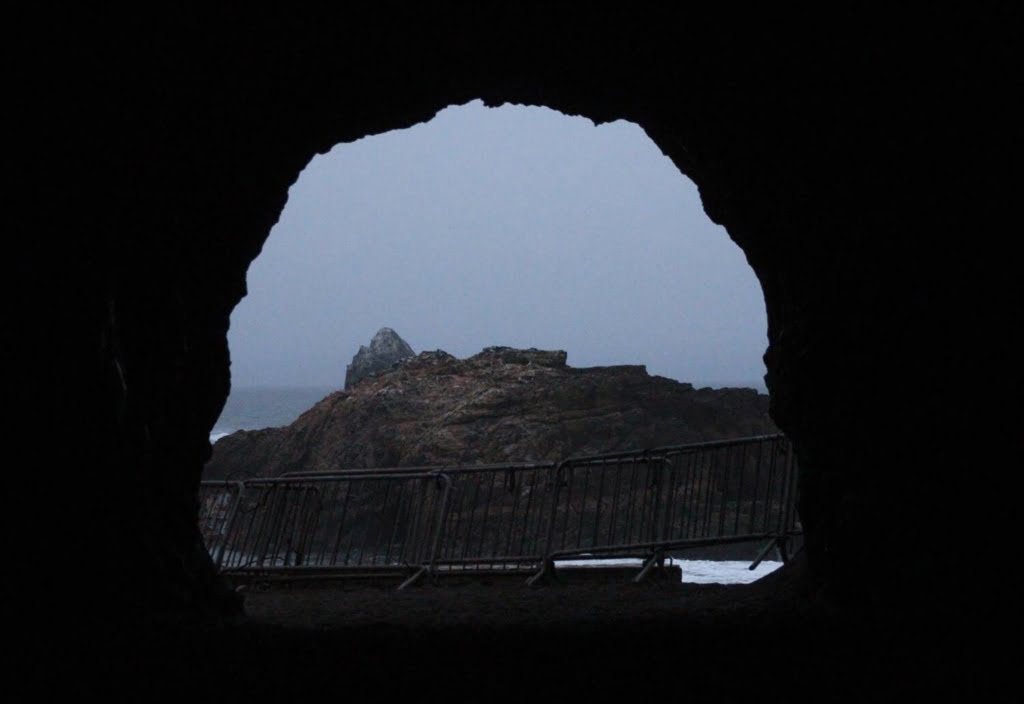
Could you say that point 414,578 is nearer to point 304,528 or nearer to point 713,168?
point 304,528

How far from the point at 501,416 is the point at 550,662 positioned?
61.5 ft

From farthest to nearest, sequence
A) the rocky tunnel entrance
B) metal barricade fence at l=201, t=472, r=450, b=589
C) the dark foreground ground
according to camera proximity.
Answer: metal barricade fence at l=201, t=472, r=450, b=589 → the rocky tunnel entrance → the dark foreground ground

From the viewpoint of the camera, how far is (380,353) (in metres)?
45.2

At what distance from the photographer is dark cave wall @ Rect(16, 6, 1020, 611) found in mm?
4098

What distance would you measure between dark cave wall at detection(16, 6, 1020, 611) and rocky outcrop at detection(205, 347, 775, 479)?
1679 centimetres

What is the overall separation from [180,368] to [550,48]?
2.83 m

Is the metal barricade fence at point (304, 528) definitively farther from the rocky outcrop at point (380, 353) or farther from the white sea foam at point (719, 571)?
the rocky outcrop at point (380, 353)

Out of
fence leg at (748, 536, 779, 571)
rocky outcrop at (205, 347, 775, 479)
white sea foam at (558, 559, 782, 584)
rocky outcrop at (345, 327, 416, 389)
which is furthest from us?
rocky outcrop at (345, 327, 416, 389)

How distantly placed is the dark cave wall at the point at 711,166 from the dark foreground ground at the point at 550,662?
34 cm

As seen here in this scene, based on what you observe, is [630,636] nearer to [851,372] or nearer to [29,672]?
[851,372]

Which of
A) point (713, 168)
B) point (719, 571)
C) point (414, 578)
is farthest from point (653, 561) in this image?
point (713, 168)

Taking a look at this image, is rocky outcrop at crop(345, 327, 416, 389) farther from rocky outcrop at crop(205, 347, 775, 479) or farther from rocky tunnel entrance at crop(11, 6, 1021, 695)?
rocky tunnel entrance at crop(11, 6, 1021, 695)

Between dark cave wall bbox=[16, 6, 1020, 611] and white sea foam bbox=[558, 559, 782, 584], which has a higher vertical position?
dark cave wall bbox=[16, 6, 1020, 611]

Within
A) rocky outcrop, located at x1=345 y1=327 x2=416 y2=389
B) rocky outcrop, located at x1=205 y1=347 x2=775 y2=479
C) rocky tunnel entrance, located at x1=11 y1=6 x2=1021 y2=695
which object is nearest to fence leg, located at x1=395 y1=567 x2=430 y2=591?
rocky tunnel entrance, located at x1=11 y1=6 x2=1021 y2=695
